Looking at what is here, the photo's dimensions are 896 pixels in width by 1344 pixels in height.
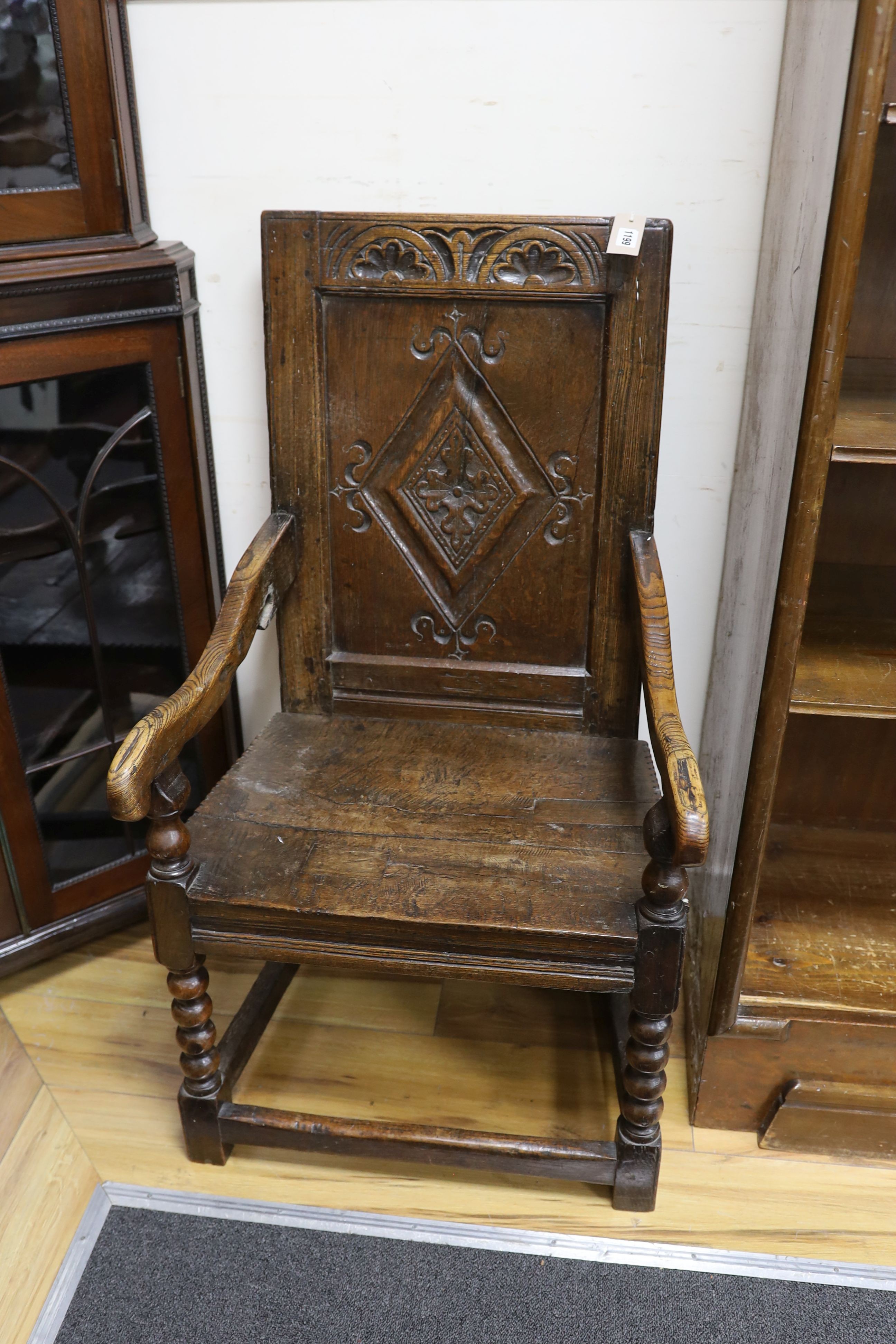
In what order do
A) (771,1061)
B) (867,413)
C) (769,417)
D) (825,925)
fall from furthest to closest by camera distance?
(825,925) < (771,1061) < (769,417) < (867,413)

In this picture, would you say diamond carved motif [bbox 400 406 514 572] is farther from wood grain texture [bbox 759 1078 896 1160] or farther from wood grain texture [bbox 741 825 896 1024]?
wood grain texture [bbox 759 1078 896 1160]

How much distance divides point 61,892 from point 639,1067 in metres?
1.05

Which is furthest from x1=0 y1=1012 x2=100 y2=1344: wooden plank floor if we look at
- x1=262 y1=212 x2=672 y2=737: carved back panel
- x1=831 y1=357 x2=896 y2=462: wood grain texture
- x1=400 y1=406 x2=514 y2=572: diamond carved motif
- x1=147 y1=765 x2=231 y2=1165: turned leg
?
x1=831 y1=357 x2=896 y2=462: wood grain texture

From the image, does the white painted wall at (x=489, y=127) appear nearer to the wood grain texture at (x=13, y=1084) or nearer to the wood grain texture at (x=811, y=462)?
the wood grain texture at (x=811, y=462)

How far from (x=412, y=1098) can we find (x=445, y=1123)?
0.25 ft

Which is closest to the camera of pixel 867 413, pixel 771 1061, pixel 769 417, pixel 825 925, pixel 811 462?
pixel 811 462

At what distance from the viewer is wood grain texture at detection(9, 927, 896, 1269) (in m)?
1.55

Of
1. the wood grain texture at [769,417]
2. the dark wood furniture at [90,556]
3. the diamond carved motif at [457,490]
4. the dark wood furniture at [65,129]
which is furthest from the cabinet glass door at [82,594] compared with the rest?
the wood grain texture at [769,417]

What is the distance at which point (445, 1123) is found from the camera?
167 centimetres

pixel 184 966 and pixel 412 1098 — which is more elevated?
pixel 184 966

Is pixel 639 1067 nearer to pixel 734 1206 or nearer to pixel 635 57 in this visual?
pixel 734 1206

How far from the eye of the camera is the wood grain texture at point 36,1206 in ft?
4.69

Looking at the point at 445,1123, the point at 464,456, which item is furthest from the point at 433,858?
the point at 464,456

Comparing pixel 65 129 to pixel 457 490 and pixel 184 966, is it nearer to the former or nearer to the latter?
pixel 457 490
